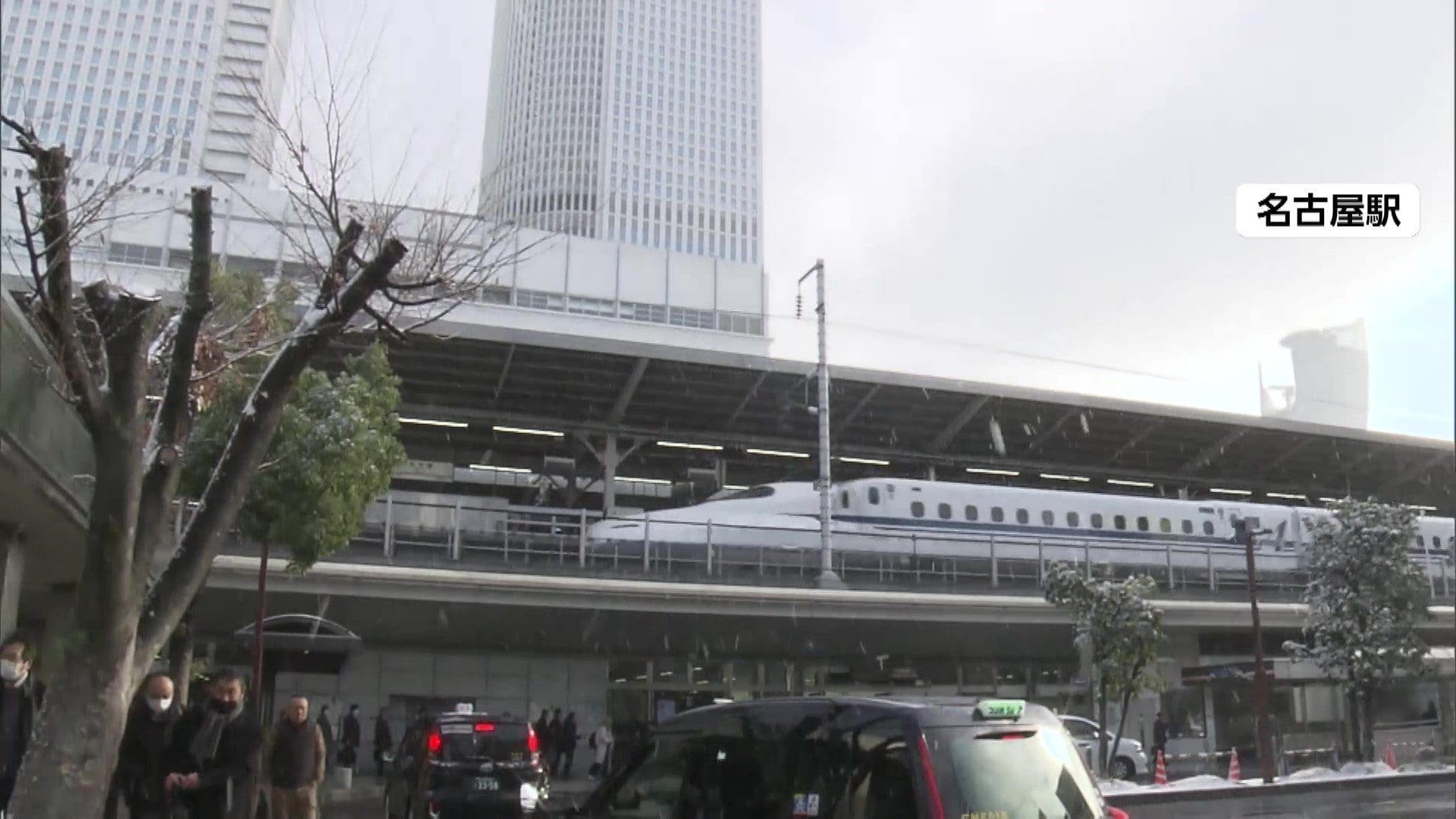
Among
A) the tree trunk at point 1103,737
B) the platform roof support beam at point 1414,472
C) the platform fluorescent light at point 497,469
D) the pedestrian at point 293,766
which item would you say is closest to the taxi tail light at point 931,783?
the pedestrian at point 293,766

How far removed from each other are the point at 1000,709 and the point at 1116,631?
1868 cm

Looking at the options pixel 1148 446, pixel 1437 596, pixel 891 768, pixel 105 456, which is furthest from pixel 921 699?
pixel 1148 446

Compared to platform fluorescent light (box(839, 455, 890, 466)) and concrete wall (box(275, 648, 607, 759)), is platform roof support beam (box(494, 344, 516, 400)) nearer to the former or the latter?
concrete wall (box(275, 648, 607, 759))

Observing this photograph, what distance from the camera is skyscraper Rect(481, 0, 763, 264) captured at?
11.4m

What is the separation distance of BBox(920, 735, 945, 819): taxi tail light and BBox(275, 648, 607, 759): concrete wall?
23.4 meters

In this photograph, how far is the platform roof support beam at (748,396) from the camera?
111 feet

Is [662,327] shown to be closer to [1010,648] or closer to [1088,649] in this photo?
[1010,648]

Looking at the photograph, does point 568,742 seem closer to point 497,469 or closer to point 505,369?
point 505,369

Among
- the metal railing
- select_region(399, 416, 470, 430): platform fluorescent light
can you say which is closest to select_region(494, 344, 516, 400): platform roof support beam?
select_region(399, 416, 470, 430): platform fluorescent light

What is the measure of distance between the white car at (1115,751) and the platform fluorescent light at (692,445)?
15.9m

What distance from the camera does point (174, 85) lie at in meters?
8.27

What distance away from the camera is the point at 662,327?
60.6m

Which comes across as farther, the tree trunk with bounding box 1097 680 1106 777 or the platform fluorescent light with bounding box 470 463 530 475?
the platform fluorescent light with bounding box 470 463 530 475

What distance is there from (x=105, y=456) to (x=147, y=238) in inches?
623
